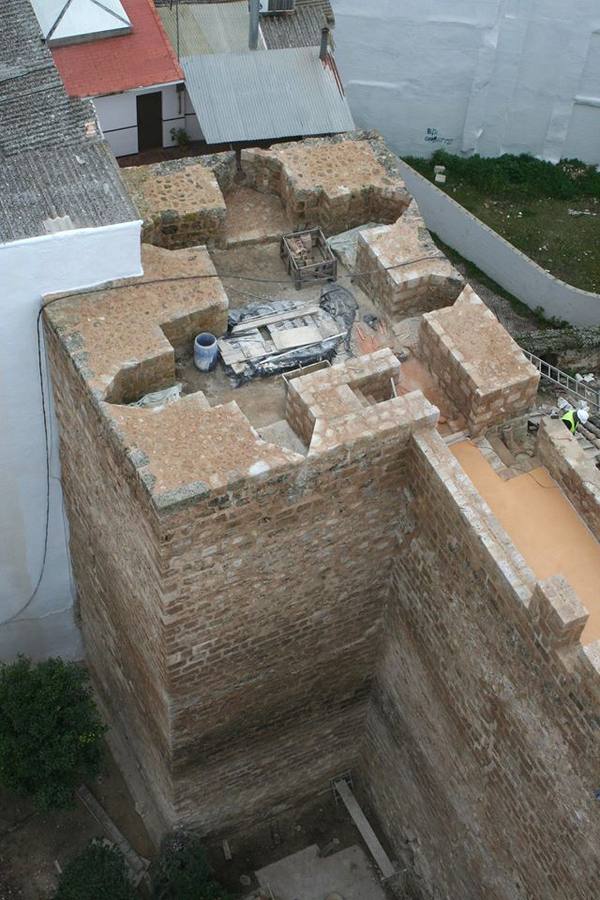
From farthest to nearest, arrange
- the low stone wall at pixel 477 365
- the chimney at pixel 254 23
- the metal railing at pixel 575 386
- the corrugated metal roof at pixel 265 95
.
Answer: the chimney at pixel 254 23, the corrugated metal roof at pixel 265 95, the metal railing at pixel 575 386, the low stone wall at pixel 477 365

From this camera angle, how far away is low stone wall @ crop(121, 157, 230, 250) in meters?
15.0

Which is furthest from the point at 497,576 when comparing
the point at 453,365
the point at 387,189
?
the point at 387,189

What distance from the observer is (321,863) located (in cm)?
1802

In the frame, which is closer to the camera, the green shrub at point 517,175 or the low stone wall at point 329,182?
the low stone wall at point 329,182

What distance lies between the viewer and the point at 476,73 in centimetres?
2722

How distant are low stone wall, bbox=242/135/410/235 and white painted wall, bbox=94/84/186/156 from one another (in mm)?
5364

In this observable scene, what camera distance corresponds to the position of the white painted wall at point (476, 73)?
26281 millimetres

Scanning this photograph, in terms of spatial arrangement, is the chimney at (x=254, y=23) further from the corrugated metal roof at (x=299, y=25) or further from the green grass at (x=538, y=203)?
the green grass at (x=538, y=203)

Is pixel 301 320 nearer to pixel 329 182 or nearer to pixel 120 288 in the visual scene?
pixel 329 182

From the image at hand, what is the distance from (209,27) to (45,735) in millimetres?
14553

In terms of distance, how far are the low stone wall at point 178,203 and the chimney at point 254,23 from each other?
731cm

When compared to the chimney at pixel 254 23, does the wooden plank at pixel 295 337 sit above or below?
below

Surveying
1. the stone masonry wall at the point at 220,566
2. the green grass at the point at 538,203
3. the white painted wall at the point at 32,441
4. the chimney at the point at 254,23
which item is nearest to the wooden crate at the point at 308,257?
the stone masonry wall at the point at 220,566

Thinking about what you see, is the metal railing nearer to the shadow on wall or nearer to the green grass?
the shadow on wall
